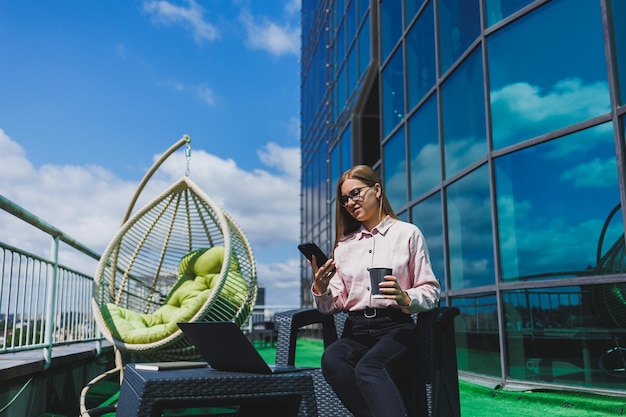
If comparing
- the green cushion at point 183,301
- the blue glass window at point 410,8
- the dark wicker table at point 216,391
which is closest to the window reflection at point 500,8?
the blue glass window at point 410,8

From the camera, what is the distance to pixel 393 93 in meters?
A: 6.84

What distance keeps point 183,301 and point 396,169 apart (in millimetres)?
3151

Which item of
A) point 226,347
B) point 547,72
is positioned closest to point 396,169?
point 547,72

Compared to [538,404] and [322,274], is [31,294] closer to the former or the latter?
[322,274]

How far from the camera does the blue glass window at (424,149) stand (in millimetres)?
5434

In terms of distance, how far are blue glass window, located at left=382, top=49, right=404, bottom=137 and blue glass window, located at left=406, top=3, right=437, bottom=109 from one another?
30 centimetres

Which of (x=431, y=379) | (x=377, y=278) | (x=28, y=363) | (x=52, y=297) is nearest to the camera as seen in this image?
(x=377, y=278)

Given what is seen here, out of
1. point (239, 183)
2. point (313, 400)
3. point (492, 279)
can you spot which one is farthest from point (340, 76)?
point (239, 183)

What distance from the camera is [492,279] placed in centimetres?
424

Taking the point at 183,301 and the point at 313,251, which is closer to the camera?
the point at 313,251

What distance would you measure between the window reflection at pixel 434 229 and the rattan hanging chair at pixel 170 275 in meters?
1.79

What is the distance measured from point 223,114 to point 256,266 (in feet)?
18.7

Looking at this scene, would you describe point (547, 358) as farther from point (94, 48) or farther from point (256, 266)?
point (94, 48)

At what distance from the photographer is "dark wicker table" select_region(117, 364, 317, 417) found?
1308 millimetres
